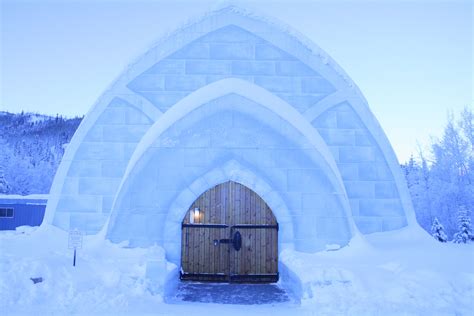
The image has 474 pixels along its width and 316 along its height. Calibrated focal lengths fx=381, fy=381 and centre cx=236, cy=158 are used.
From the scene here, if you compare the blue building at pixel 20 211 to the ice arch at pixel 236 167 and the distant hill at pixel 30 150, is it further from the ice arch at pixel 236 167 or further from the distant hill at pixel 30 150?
the ice arch at pixel 236 167

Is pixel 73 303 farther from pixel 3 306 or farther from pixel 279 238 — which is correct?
pixel 279 238

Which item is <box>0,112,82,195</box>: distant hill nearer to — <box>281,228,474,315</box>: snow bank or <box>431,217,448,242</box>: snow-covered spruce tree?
<box>281,228,474,315</box>: snow bank

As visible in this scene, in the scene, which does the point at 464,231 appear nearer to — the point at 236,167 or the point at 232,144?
the point at 236,167

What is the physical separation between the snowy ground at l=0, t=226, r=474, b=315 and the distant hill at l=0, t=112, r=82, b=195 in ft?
15.9

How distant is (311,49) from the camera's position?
997 centimetres

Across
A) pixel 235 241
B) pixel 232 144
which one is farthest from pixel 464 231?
pixel 232 144

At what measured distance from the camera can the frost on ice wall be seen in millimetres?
9258

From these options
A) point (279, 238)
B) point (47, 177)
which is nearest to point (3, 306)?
point (279, 238)

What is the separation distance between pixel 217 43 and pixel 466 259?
7.73m

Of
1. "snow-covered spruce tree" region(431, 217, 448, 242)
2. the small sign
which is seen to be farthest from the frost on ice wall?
"snow-covered spruce tree" region(431, 217, 448, 242)

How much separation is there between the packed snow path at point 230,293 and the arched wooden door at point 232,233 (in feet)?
1.83

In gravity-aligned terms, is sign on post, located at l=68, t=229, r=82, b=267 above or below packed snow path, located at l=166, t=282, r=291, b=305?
above

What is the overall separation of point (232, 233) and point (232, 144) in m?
2.34

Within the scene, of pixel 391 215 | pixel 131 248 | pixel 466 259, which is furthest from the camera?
pixel 391 215
